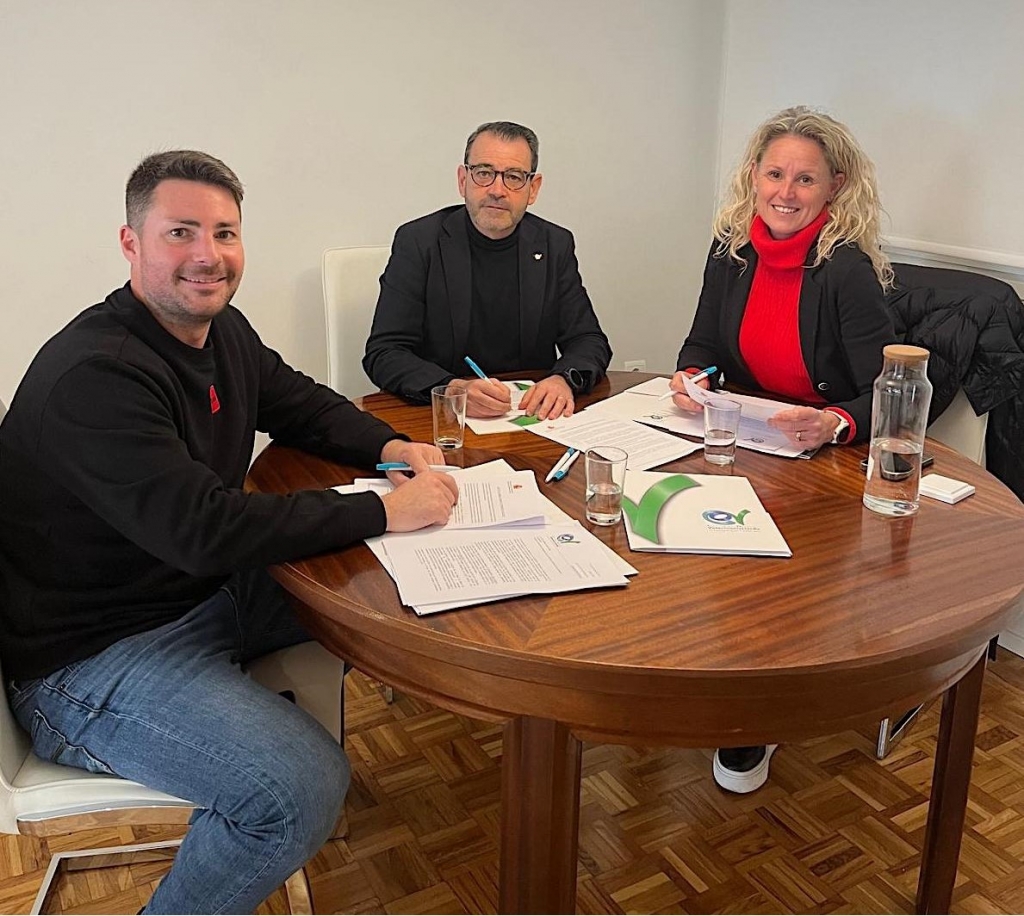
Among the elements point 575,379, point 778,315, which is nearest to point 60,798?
point 575,379

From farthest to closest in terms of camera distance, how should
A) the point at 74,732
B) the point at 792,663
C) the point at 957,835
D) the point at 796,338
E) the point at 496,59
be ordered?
1. the point at 496,59
2. the point at 796,338
3. the point at 957,835
4. the point at 74,732
5. the point at 792,663

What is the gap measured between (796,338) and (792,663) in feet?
3.88

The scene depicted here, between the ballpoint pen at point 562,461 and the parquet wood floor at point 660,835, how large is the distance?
76 centimetres

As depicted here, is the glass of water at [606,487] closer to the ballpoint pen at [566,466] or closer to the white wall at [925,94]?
the ballpoint pen at [566,466]

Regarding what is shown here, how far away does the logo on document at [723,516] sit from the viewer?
5.14ft

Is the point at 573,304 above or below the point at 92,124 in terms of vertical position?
below

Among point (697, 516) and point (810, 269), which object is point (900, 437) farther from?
point (810, 269)

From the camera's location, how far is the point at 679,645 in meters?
1.22

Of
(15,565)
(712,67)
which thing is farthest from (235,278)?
(712,67)

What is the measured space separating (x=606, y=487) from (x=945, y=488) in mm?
582

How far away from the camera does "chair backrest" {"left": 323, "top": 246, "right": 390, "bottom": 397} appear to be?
8.34 feet

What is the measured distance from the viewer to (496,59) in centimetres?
293

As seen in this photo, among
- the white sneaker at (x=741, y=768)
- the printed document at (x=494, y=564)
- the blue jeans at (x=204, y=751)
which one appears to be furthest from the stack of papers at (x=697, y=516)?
the white sneaker at (x=741, y=768)

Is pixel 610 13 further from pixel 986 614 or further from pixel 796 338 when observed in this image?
pixel 986 614
